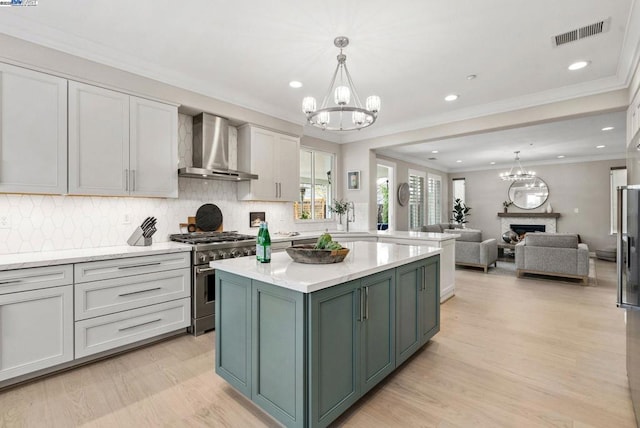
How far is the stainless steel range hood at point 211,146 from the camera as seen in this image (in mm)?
3672

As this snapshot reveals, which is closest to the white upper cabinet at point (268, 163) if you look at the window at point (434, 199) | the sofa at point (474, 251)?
the sofa at point (474, 251)

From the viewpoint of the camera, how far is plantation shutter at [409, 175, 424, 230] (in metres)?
8.39

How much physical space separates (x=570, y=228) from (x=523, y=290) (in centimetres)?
534

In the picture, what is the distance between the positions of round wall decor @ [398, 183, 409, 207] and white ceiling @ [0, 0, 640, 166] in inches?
145

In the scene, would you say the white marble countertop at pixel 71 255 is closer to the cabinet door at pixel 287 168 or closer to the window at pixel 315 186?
the cabinet door at pixel 287 168

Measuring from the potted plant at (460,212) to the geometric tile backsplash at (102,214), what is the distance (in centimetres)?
786

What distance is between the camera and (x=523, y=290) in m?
4.90

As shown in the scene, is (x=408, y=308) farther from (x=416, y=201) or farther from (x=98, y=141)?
(x=416, y=201)

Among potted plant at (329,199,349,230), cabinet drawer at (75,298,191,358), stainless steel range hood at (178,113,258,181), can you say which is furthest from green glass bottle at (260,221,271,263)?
potted plant at (329,199,349,230)

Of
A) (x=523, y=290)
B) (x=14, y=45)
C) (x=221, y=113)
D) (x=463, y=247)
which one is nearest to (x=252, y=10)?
(x=221, y=113)

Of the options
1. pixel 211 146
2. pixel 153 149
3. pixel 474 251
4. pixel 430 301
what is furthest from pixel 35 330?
pixel 474 251

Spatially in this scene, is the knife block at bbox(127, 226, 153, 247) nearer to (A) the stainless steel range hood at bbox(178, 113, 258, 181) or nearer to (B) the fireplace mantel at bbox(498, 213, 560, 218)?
(A) the stainless steel range hood at bbox(178, 113, 258, 181)

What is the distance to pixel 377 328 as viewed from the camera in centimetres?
207

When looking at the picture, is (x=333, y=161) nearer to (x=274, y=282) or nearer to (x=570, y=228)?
(x=274, y=282)
